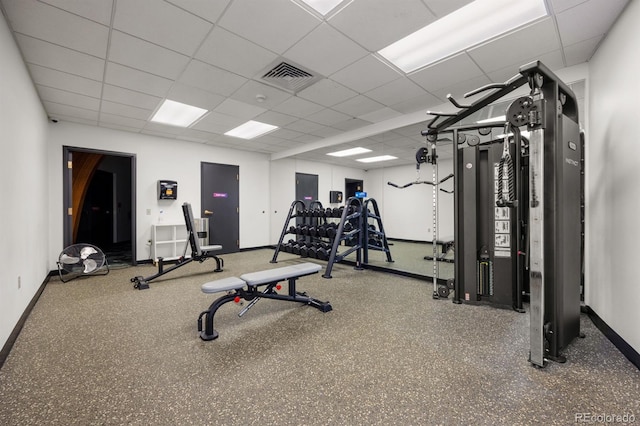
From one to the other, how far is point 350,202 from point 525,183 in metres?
2.57

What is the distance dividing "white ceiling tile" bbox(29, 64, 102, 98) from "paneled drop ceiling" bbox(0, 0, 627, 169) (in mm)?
22

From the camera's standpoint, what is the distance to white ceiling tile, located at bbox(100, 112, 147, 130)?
462 cm

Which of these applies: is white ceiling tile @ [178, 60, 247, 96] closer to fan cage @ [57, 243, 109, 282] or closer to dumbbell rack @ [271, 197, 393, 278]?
dumbbell rack @ [271, 197, 393, 278]

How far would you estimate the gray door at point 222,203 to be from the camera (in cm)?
660

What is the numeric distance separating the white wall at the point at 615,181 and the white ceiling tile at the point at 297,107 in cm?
325

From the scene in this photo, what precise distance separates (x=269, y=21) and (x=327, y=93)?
5.15 ft

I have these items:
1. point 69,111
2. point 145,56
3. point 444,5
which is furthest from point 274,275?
point 69,111

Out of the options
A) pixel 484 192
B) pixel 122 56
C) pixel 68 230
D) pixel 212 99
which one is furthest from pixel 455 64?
pixel 68 230

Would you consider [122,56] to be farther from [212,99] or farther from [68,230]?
[68,230]

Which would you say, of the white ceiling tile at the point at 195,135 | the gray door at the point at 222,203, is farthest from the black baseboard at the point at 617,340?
the gray door at the point at 222,203

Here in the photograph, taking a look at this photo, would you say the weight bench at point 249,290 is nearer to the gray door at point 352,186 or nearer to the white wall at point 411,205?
the white wall at point 411,205

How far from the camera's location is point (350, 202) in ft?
16.2

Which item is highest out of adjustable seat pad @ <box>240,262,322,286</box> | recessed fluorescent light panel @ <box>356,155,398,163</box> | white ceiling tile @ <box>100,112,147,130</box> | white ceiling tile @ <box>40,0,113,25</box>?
white ceiling tile @ <box>40,0,113,25</box>

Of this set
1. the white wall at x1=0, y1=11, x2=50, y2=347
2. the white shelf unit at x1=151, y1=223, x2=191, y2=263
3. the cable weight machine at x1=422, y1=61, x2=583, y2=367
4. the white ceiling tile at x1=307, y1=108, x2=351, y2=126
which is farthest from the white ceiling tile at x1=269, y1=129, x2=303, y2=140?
the cable weight machine at x1=422, y1=61, x2=583, y2=367
